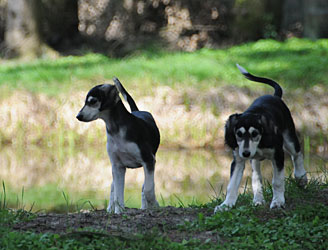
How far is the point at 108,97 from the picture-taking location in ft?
20.2

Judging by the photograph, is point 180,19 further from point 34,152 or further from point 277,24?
point 34,152

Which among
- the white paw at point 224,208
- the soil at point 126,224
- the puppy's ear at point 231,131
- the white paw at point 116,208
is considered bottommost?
the white paw at point 116,208

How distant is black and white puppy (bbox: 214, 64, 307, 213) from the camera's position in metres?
5.42

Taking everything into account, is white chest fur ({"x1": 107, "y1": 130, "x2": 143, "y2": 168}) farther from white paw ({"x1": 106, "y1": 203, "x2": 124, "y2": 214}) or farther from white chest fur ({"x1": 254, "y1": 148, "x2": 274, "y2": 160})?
white chest fur ({"x1": 254, "y1": 148, "x2": 274, "y2": 160})

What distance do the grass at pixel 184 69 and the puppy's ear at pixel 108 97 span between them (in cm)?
677

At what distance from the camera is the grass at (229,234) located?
4602 millimetres

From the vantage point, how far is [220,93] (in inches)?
496

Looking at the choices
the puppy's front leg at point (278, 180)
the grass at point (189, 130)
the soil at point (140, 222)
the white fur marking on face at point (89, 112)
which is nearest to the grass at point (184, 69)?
the grass at point (189, 130)

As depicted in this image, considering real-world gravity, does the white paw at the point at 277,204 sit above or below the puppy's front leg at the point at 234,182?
below

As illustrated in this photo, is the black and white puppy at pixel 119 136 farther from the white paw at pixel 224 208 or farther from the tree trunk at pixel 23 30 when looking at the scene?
the tree trunk at pixel 23 30

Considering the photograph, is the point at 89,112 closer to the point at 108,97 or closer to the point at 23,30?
the point at 108,97

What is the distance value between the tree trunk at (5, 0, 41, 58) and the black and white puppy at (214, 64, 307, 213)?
13.7m

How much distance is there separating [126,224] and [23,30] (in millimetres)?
14690

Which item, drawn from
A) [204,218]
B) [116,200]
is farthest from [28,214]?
[204,218]
